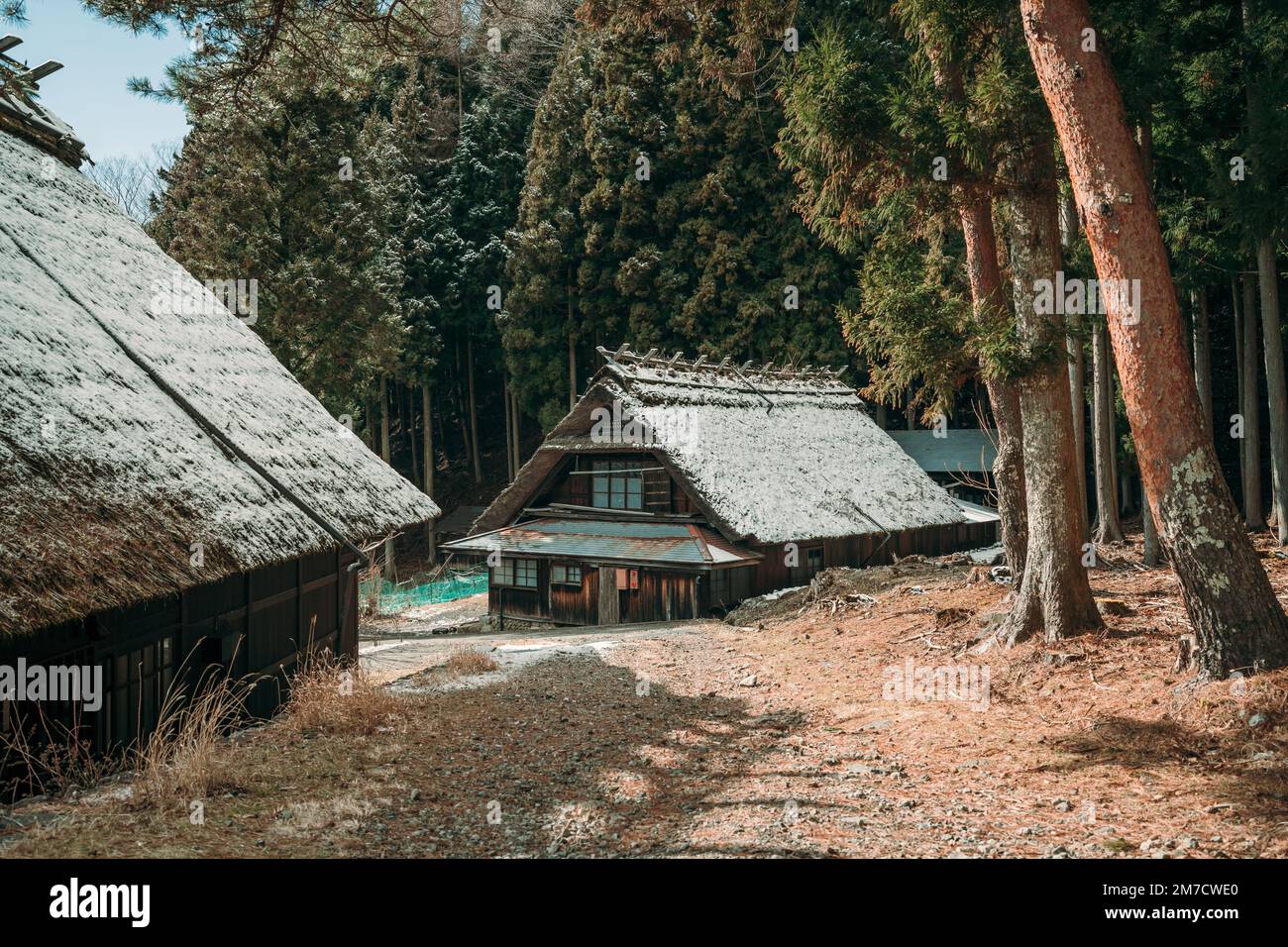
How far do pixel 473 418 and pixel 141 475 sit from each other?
3018 centimetres

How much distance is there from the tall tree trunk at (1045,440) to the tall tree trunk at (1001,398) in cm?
73

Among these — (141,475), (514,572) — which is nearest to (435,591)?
(514,572)

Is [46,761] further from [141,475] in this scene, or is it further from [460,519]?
[460,519]

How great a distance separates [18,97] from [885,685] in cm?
1417

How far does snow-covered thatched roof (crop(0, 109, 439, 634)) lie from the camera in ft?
20.9

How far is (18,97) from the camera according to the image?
12445mm

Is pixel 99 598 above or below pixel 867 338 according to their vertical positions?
below

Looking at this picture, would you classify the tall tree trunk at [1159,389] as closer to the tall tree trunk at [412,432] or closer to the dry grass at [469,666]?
the dry grass at [469,666]

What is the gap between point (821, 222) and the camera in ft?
35.2

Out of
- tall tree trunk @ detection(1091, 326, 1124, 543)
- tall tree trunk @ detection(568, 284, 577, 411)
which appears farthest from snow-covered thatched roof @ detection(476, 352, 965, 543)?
tall tree trunk @ detection(568, 284, 577, 411)

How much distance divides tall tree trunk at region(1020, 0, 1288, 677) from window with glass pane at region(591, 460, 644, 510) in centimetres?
1379

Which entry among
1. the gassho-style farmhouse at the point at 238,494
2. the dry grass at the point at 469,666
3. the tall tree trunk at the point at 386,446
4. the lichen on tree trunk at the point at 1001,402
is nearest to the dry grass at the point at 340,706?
the gassho-style farmhouse at the point at 238,494

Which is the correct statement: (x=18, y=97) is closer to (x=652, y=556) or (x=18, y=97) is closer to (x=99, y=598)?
(x=99, y=598)
